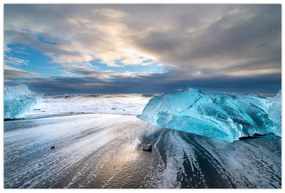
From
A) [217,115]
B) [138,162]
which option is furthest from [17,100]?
[217,115]

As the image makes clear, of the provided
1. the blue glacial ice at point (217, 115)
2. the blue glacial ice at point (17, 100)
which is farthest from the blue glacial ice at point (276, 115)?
the blue glacial ice at point (17, 100)

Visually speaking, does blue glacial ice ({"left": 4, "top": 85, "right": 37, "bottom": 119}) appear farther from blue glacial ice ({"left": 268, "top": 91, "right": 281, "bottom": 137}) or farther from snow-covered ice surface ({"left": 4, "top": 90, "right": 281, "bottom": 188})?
blue glacial ice ({"left": 268, "top": 91, "right": 281, "bottom": 137})

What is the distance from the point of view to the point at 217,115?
4.02 metres

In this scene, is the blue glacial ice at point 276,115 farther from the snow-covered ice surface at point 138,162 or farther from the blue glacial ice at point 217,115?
the snow-covered ice surface at point 138,162

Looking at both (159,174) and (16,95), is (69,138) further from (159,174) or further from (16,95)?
(16,95)

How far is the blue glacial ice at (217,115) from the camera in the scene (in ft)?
12.3

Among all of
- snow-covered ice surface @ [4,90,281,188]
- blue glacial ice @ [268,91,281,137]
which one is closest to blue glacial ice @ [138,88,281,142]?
blue glacial ice @ [268,91,281,137]

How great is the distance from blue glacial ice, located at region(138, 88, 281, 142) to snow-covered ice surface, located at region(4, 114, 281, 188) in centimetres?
31

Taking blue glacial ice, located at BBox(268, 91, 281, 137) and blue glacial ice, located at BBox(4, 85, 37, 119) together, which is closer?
blue glacial ice, located at BBox(268, 91, 281, 137)

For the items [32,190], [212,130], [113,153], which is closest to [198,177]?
[113,153]

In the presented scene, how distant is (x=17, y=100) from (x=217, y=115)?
6415 millimetres

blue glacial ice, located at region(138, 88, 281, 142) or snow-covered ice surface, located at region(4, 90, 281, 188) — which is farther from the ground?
blue glacial ice, located at region(138, 88, 281, 142)

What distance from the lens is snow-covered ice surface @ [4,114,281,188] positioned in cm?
196

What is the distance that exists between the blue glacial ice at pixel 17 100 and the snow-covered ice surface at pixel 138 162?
121 inches
